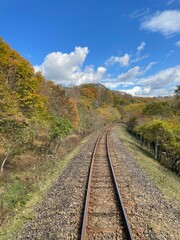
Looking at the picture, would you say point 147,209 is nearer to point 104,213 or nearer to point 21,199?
point 104,213

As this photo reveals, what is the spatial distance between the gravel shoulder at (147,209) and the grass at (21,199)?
337 centimetres

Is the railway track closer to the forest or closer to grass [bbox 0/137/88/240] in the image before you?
grass [bbox 0/137/88/240]

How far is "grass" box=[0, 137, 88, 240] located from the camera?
7.52 meters

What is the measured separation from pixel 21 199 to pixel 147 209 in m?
4.93

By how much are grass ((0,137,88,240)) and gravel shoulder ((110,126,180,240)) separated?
3.37m

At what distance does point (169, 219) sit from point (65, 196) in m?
3.96

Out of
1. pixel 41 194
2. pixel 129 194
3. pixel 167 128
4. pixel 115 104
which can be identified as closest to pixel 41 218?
pixel 41 194

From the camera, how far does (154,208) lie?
8570 millimetres

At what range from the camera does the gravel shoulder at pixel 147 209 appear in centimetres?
687

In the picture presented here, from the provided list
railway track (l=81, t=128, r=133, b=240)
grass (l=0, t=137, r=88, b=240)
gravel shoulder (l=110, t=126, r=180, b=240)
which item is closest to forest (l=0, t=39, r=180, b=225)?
grass (l=0, t=137, r=88, b=240)

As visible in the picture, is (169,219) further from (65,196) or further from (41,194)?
(41,194)

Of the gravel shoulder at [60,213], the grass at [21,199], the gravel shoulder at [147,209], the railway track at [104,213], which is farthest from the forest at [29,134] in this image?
the gravel shoulder at [147,209]

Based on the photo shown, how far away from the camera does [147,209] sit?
27.5ft

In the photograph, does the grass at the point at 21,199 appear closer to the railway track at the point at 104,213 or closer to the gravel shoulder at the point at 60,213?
the gravel shoulder at the point at 60,213
